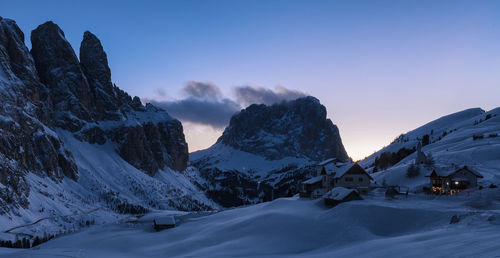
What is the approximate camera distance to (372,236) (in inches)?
1649

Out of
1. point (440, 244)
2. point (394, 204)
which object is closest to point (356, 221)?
point (394, 204)

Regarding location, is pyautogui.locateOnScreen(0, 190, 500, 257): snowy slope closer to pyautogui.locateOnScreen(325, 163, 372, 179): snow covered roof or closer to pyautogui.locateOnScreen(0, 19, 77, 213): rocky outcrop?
pyautogui.locateOnScreen(325, 163, 372, 179): snow covered roof

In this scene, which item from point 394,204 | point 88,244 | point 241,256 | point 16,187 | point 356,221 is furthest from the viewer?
point 16,187

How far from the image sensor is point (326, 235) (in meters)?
45.4

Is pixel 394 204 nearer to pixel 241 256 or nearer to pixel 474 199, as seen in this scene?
pixel 474 199

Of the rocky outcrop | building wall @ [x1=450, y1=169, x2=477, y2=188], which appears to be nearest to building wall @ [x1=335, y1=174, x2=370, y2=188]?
building wall @ [x1=450, y1=169, x2=477, y2=188]

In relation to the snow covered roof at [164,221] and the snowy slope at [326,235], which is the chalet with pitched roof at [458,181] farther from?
the snow covered roof at [164,221]

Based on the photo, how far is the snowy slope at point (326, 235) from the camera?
32312mm

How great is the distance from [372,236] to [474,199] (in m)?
22.2

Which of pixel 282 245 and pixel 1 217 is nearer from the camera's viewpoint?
pixel 282 245

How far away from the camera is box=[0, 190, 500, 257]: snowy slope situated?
1272 inches

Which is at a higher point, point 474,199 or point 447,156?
point 447,156

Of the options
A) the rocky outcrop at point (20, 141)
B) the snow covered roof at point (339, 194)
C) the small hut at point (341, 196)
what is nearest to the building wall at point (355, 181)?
the snow covered roof at point (339, 194)

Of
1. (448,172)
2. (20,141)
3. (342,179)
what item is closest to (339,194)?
(342,179)
